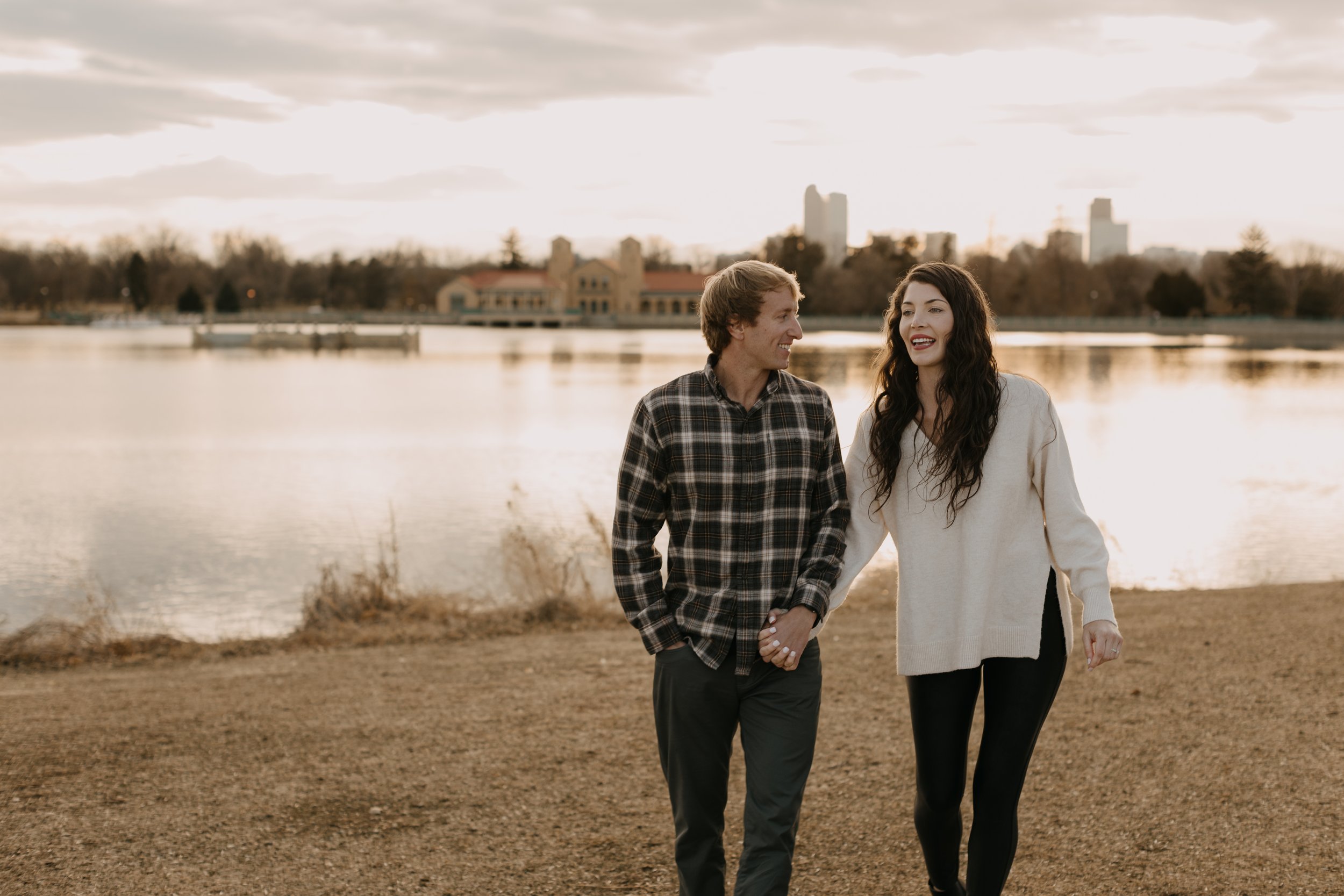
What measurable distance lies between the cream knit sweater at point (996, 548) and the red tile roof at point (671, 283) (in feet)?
406

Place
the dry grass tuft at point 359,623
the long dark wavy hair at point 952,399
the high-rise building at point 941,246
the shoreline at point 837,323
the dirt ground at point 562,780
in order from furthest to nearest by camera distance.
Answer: the high-rise building at point 941,246 < the shoreline at point 837,323 < the dry grass tuft at point 359,623 < the dirt ground at point 562,780 < the long dark wavy hair at point 952,399

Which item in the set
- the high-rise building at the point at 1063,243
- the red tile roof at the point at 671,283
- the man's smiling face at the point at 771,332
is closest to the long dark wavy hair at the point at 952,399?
the man's smiling face at the point at 771,332

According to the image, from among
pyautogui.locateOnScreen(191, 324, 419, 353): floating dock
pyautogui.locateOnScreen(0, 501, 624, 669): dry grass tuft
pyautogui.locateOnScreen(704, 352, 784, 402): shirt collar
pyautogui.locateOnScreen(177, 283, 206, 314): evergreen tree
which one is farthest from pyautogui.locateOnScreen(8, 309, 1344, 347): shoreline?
pyautogui.locateOnScreen(704, 352, 784, 402): shirt collar

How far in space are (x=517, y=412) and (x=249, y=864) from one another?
3155 centimetres

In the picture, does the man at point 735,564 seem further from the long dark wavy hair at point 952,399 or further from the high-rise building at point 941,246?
the high-rise building at point 941,246

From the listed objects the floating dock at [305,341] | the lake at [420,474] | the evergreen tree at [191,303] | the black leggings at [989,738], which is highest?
the evergreen tree at [191,303]

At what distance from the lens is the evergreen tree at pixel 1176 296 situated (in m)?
95.2

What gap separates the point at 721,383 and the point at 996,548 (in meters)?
0.91

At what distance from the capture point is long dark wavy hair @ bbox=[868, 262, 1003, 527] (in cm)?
318

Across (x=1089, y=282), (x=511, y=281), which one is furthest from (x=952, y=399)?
(x=511, y=281)

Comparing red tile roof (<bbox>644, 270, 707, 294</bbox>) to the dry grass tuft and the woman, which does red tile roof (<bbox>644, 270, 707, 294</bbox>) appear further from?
the woman

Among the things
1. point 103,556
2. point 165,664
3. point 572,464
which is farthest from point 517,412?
point 165,664

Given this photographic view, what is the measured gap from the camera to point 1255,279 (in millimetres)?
91000

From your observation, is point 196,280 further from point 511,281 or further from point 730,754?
point 730,754
